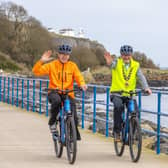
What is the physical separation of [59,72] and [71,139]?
105 centimetres

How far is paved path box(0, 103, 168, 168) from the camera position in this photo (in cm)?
796

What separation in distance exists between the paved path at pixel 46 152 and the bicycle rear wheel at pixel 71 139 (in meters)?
0.13

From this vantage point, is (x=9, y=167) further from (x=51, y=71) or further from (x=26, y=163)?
(x=51, y=71)

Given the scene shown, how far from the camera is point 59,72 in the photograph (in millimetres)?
8133

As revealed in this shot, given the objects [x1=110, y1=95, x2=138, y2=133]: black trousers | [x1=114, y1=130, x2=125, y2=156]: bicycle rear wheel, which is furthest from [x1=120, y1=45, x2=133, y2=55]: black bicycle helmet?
[x1=114, y1=130, x2=125, y2=156]: bicycle rear wheel

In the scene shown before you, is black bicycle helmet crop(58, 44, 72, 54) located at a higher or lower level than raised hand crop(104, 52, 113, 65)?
higher

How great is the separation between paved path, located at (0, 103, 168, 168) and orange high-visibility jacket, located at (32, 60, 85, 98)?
1096mm

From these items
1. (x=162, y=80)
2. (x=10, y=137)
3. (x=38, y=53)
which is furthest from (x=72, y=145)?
(x=162, y=80)

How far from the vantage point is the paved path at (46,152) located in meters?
7.96

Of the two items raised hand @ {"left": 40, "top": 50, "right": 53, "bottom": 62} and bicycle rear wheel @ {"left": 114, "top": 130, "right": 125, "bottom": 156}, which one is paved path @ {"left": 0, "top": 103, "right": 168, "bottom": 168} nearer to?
bicycle rear wheel @ {"left": 114, "top": 130, "right": 125, "bottom": 156}

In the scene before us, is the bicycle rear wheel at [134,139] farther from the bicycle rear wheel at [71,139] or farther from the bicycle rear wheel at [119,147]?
the bicycle rear wheel at [71,139]

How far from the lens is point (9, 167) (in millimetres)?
7676

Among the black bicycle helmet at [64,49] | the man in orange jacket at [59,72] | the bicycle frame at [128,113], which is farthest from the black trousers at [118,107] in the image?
the black bicycle helmet at [64,49]

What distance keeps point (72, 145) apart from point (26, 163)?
81 cm
